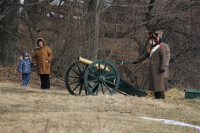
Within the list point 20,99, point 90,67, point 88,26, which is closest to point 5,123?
point 20,99

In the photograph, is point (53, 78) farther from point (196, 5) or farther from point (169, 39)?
point (196, 5)

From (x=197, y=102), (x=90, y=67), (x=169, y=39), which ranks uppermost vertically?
(x=169, y=39)

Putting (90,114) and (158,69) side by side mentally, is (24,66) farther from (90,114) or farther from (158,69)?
(90,114)

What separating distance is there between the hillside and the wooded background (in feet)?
24.5

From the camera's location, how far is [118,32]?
20.7m

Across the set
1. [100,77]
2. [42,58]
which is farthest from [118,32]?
[100,77]

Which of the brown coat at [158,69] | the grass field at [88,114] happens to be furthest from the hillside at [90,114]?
the brown coat at [158,69]

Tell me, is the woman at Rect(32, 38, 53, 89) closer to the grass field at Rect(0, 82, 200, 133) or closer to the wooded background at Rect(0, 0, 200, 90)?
the grass field at Rect(0, 82, 200, 133)

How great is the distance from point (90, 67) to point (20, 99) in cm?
199

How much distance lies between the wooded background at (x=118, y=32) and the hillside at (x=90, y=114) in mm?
7465

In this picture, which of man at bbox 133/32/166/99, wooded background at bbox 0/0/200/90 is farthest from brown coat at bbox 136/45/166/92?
wooded background at bbox 0/0/200/90

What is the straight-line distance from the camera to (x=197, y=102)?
1129 centimetres

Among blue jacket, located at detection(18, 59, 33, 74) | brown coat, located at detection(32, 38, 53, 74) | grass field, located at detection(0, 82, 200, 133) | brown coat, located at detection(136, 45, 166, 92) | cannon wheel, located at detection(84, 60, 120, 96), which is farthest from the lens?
blue jacket, located at detection(18, 59, 33, 74)

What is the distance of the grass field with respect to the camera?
20.6ft
